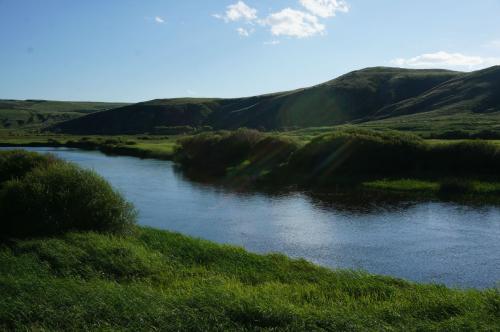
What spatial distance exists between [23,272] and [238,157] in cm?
5462

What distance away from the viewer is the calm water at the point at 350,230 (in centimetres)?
2400

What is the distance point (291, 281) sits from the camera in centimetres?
1973

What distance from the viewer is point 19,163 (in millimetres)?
34625

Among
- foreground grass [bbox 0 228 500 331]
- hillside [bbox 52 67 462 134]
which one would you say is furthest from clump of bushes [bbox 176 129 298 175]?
hillside [bbox 52 67 462 134]

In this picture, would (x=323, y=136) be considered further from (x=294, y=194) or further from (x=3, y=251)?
(x=3, y=251)

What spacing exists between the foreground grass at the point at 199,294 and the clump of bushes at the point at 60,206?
1.52 metres

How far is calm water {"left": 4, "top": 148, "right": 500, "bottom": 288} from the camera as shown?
945 inches

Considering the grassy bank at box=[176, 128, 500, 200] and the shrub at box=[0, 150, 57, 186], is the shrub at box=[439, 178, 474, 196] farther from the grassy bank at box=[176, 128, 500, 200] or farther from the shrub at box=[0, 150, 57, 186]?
the shrub at box=[0, 150, 57, 186]

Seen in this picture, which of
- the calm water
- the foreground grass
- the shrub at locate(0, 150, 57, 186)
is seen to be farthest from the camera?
the shrub at locate(0, 150, 57, 186)

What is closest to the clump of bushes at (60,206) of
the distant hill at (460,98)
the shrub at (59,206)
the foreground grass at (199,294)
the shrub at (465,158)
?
the shrub at (59,206)

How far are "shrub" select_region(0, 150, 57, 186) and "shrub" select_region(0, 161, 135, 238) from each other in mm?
8683

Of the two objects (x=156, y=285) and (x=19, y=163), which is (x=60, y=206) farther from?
(x=19, y=163)

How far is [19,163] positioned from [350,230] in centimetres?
2253

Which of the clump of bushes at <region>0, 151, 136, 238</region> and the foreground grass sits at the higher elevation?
the clump of bushes at <region>0, 151, 136, 238</region>
